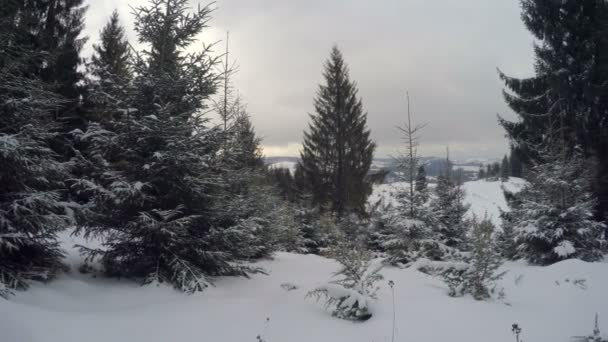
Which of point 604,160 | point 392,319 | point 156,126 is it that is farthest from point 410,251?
point 604,160

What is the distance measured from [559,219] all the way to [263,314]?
35.0 ft

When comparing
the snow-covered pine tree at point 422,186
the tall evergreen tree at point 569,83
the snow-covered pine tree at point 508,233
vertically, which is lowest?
the snow-covered pine tree at point 508,233

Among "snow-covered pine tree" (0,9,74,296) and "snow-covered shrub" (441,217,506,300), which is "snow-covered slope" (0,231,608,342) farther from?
"snow-covered pine tree" (0,9,74,296)

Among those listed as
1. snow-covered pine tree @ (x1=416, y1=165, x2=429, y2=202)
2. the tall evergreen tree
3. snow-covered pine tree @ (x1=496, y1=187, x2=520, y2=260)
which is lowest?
snow-covered pine tree @ (x1=496, y1=187, x2=520, y2=260)

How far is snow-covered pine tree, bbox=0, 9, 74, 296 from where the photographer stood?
4.37 metres

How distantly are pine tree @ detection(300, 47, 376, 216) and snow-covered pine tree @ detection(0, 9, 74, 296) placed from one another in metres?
14.9

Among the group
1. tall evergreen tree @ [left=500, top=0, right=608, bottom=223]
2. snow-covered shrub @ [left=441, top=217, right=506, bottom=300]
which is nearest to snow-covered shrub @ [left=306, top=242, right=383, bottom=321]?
snow-covered shrub @ [left=441, top=217, right=506, bottom=300]

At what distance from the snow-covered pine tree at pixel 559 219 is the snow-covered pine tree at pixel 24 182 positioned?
502 inches

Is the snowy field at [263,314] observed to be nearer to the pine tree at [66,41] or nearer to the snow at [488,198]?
the pine tree at [66,41]

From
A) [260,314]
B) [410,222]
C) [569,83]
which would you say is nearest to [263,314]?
[260,314]

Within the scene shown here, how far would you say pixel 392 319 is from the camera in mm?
4719

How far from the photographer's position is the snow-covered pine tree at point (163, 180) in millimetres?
5473

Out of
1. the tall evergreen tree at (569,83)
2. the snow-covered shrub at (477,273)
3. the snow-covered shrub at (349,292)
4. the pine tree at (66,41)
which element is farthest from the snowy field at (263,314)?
the pine tree at (66,41)

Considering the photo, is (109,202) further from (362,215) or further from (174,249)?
(362,215)
